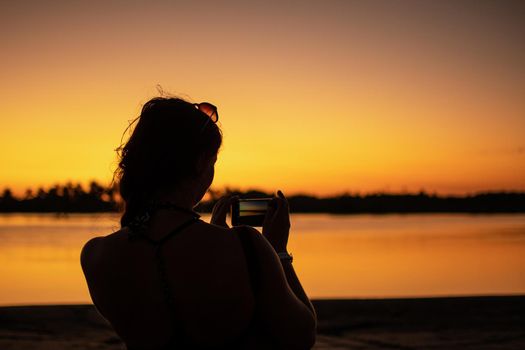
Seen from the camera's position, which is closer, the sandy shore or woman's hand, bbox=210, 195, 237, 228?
woman's hand, bbox=210, 195, 237, 228

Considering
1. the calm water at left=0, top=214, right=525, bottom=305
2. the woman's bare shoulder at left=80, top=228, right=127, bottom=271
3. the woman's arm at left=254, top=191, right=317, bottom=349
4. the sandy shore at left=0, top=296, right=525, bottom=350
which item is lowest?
the calm water at left=0, top=214, right=525, bottom=305

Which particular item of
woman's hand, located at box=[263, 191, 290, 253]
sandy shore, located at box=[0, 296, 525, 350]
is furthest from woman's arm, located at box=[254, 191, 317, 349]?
sandy shore, located at box=[0, 296, 525, 350]

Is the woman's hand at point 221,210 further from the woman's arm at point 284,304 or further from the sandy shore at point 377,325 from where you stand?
the sandy shore at point 377,325

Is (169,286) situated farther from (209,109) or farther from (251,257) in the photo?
(209,109)

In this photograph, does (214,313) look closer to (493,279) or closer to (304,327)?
(304,327)

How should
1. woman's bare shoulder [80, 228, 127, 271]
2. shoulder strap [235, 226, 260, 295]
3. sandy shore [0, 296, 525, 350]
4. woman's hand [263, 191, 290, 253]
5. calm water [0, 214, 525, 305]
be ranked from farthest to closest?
calm water [0, 214, 525, 305] < sandy shore [0, 296, 525, 350] < woman's hand [263, 191, 290, 253] < woman's bare shoulder [80, 228, 127, 271] < shoulder strap [235, 226, 260, 295]

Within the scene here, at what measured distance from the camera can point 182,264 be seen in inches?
69.3

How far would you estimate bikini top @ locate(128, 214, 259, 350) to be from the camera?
5.72 feet

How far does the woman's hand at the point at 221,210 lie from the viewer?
2133 millimetres

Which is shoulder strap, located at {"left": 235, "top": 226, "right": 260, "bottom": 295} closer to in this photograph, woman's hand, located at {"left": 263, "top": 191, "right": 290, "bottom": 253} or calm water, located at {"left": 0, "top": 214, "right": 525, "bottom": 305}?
woman's hand, located at {"left": 263, "top": 191, "right": 290, "bottom": 253}

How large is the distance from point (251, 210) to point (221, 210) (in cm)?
12

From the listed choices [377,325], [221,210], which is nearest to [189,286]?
[221,210]

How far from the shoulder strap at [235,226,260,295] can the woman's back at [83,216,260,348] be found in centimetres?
1

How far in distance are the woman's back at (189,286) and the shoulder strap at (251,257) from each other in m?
0.01
